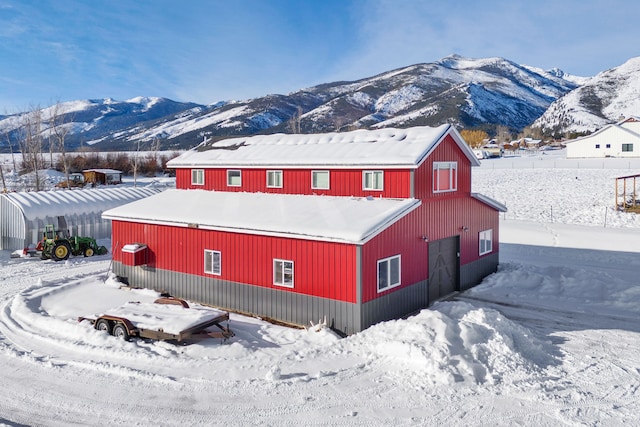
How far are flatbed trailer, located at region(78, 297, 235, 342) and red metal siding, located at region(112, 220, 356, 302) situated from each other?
8.56 feet

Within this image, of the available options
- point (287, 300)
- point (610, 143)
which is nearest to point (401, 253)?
point (287, 300)

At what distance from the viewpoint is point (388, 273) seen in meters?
16.1

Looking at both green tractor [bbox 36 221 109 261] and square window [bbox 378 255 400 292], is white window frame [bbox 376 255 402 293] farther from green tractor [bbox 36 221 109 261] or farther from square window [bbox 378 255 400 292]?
green tractor [bbox 36 221 109 261]

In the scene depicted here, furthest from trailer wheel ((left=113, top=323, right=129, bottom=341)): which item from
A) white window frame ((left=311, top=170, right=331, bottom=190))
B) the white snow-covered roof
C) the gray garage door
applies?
the gray garage door

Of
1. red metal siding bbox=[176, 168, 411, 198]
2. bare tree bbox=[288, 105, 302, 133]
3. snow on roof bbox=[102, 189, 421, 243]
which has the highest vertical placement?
bare tree bbox=[288, 105, 302, 133]

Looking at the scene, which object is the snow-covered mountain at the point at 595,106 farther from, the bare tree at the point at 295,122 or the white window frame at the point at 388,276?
the white window frame at the point at 388,276

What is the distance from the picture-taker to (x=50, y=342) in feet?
47.4

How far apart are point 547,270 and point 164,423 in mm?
18932

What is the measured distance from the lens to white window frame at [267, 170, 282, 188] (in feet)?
71.6

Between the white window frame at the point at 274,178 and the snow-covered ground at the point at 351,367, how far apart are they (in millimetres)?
6970

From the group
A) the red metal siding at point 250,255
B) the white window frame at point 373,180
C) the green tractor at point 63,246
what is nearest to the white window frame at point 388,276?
the red metal siding at point 250,255

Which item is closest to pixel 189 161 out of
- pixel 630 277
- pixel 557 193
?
pixel 630 277

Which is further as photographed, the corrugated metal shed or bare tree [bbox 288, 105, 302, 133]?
bare tree [bbox 288, 105, 302, 133]

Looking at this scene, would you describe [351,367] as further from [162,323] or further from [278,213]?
[278,213]
